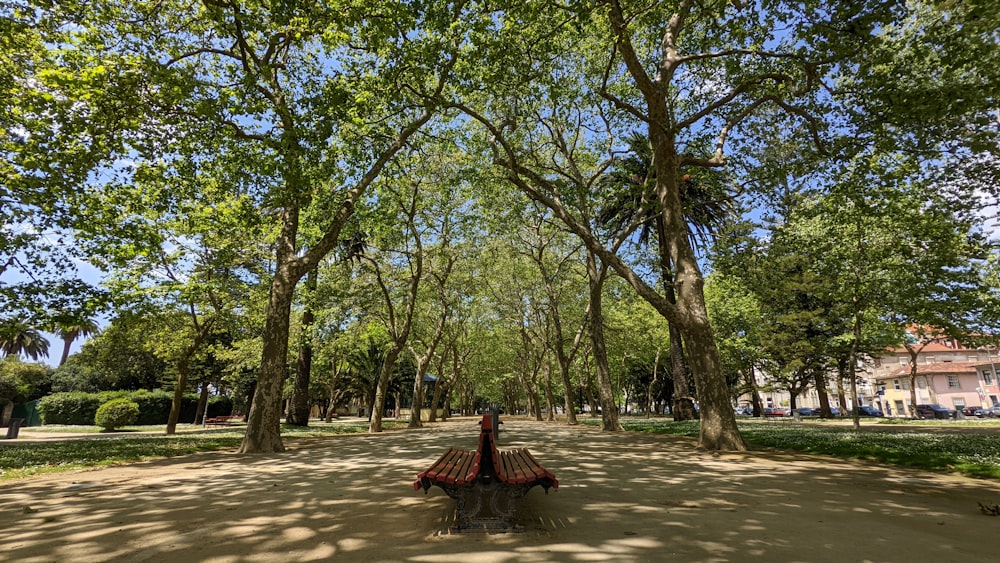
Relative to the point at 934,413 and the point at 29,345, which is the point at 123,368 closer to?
the point at 29,345

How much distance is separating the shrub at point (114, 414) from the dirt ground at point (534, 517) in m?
17.6

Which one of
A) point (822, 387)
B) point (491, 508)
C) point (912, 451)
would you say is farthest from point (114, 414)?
A: point (822, 387)

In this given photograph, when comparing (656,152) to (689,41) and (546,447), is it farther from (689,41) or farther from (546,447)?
(546,447)

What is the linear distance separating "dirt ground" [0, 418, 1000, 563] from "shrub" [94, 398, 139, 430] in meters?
17.6

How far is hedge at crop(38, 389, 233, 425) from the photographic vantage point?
29.4m

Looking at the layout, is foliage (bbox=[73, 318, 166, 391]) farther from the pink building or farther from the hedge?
the pink building

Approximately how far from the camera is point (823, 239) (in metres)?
13.9

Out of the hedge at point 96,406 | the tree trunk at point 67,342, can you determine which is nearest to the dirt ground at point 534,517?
the hedge at point 96,406

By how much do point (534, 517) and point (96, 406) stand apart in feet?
Result: 121

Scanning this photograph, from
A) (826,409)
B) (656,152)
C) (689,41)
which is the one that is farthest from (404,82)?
(826,409)

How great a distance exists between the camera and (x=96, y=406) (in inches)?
1164

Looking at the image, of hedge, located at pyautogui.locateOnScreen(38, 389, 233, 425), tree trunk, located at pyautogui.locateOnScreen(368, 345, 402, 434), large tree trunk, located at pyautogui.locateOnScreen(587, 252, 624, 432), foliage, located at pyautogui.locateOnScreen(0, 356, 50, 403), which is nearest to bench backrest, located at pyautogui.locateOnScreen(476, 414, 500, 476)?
large tree trunk, located at pyautogui.locateOnScreen(587, 252, 624, 432)

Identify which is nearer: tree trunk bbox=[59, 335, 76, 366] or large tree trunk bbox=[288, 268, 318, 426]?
large tree trunk bbox=[288, 268, 318, 426]

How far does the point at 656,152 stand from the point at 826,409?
94.8 ft
